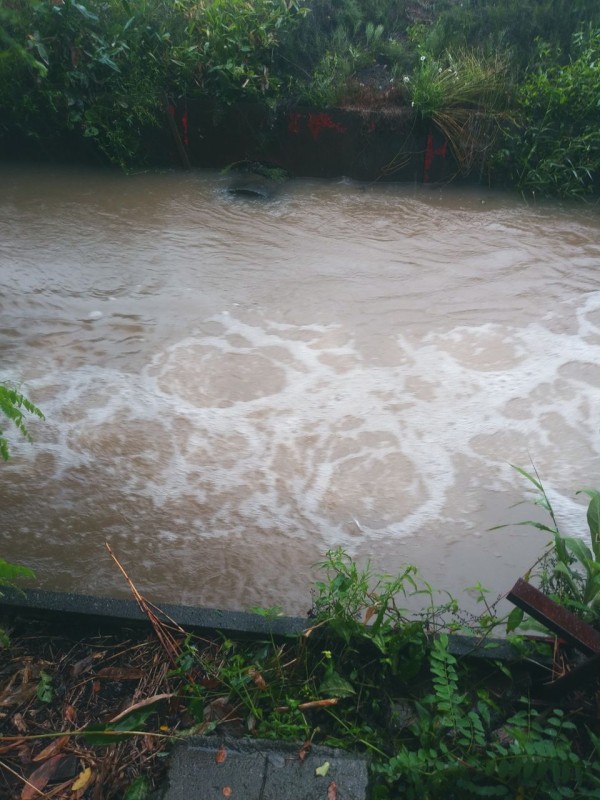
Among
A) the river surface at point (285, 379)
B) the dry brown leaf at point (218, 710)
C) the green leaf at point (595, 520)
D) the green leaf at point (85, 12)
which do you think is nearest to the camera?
the dry brown leaf at point (218, 710)

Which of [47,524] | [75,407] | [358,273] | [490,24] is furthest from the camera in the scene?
[490,24]

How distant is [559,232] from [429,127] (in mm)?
1776

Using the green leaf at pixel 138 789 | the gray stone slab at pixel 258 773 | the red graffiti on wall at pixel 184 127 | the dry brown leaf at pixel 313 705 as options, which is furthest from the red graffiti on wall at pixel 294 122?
the green leaf at pixel 138 789

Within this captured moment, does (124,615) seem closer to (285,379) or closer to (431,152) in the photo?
(285,379)

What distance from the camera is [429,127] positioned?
6508 millimetres

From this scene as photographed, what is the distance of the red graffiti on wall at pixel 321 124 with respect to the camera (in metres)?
6.60

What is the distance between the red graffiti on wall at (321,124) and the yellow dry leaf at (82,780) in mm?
6343

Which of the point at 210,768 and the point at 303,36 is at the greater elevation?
the point at 303,36

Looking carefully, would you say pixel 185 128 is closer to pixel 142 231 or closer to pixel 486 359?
pixel 142 231

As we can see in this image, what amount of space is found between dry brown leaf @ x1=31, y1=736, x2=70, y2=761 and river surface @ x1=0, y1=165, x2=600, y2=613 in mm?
936

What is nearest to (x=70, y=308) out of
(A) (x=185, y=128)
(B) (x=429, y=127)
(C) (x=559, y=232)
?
(A) (x=185, y=128)

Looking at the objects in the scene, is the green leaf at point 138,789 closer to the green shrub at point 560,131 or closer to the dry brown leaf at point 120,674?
the dry brown leaf at point 120,674

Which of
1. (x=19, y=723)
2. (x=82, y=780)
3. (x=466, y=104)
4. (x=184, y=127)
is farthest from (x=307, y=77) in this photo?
(x=82, y=780)

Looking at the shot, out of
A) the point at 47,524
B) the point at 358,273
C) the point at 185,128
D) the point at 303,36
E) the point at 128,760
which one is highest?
the point at 303,36
